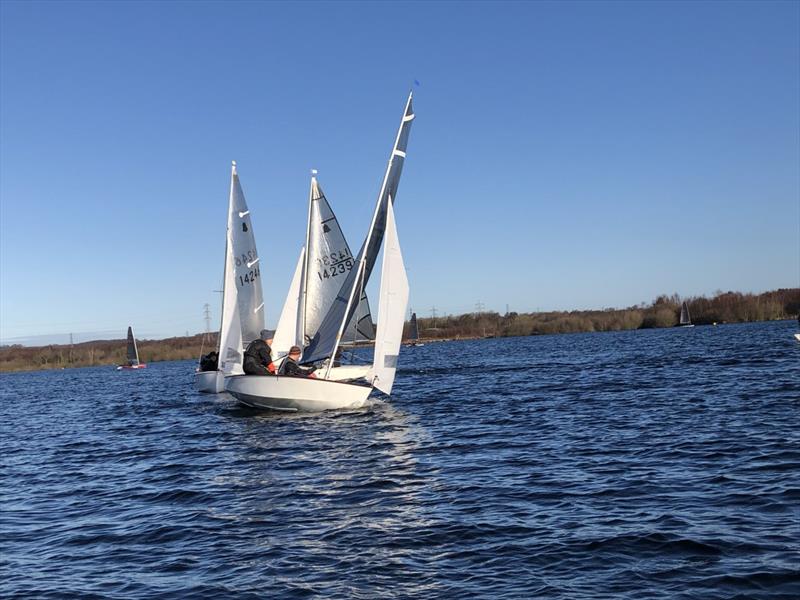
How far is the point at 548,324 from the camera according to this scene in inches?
4309

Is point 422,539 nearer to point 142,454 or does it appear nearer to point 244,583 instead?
point 244,583

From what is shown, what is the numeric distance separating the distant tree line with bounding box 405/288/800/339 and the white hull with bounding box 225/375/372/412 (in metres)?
78.9

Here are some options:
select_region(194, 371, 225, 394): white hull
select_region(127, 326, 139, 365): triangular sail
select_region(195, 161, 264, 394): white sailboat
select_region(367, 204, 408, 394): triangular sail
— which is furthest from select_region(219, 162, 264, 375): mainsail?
select_region(127, 326, 139, 365): triangular sail

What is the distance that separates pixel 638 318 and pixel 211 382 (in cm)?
8271

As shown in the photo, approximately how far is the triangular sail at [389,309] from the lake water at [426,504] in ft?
4.47

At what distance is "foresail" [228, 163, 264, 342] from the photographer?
3316 centimetres

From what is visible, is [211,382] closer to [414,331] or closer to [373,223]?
[373,223]

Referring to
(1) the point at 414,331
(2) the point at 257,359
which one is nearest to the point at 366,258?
(2) the point at 257,359

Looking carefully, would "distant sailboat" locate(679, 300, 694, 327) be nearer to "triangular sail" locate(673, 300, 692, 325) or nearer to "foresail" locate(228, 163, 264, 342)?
"triangular sail" locate(673, 300, 692, 325)

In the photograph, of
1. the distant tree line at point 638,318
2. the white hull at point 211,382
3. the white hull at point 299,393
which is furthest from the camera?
the distant tree line at point 638,318

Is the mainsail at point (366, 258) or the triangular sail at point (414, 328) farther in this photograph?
the triangular sail at point (414, 328)

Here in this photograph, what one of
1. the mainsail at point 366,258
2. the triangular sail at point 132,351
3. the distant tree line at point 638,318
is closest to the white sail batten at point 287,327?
the mainsail at point 366,258

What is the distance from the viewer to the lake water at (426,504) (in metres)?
7.80

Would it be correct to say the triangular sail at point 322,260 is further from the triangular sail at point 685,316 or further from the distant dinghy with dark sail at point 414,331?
the distant dinghy with dark sail at point 414,331
